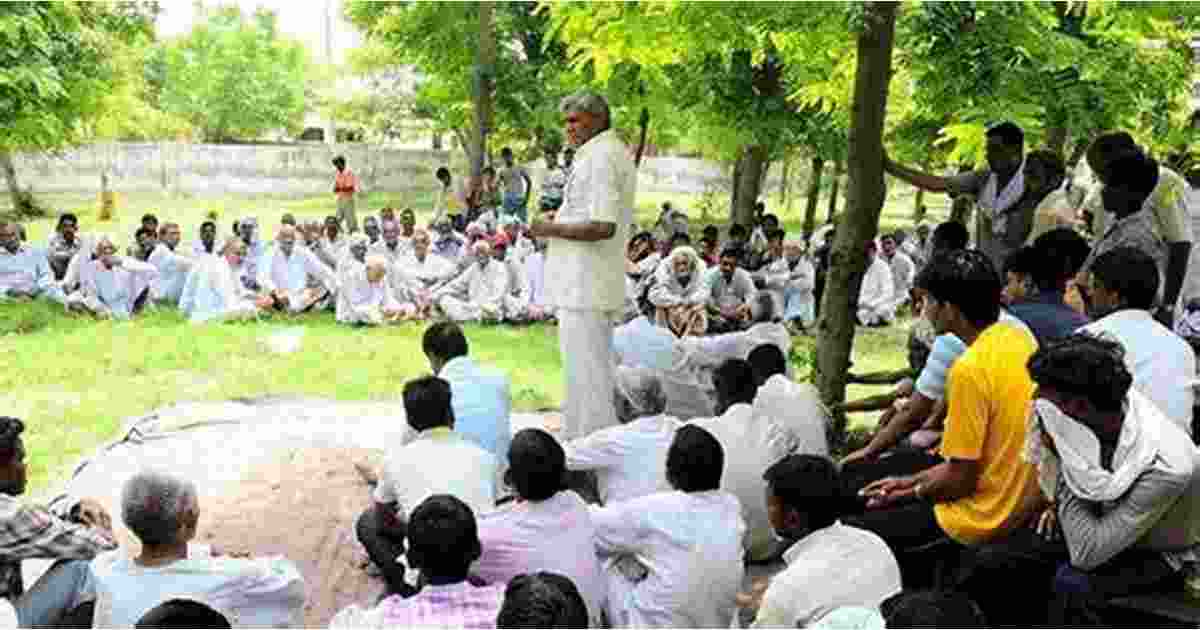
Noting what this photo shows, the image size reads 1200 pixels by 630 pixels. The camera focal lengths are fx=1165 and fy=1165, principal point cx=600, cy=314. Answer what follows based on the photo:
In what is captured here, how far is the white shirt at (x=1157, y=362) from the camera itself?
11.7ft

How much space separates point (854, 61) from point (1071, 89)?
257 cm

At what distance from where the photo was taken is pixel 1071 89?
7.84m

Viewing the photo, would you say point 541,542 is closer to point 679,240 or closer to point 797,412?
point 797,412

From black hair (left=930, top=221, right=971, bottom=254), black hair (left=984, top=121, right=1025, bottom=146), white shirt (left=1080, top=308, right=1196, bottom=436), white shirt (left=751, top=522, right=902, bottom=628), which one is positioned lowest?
white shirt (left=751, top=522, right=902, bottom=628)

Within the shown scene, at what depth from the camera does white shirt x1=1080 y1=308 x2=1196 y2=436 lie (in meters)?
3.57

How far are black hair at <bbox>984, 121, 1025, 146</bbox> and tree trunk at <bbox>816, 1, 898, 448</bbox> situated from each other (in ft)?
1.72

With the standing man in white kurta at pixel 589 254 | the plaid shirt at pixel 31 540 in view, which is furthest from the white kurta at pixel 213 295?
the plaid shirt at pixel 31 540

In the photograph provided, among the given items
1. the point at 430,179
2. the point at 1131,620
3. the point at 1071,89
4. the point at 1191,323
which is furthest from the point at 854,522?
Result: the point at 430,179

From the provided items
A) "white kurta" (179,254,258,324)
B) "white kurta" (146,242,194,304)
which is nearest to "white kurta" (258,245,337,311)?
"white kurta" (179,254,258,324)

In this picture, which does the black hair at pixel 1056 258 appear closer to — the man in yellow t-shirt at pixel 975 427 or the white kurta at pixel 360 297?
the man in yellow t-shirt at pixel 975 427

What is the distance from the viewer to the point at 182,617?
92.3 inches

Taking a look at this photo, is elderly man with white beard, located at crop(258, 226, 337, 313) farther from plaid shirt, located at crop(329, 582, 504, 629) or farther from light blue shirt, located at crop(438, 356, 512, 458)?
plaid shirt, located at crop(329, 582, 504, 629)

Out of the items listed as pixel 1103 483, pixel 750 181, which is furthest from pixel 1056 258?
pixel 750 181

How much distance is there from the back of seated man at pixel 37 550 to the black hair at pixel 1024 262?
11.0ft
